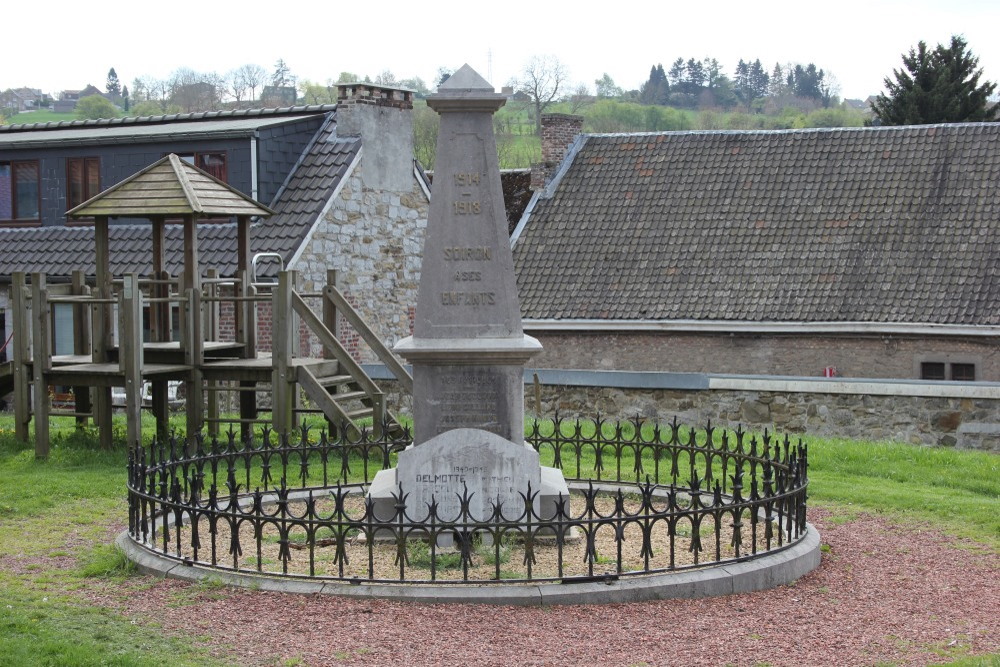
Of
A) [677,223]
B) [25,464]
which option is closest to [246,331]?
[25,464]

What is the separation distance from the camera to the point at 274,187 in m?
22.1

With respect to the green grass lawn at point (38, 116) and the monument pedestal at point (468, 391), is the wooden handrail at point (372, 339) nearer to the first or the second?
the monument pedestal at point (468, 391)

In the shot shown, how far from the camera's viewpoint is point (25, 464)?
13453mm

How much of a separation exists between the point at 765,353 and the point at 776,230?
2.89 metres

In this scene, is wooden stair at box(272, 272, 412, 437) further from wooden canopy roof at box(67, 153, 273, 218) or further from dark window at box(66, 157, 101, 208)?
dark window at box(66, 157, 101, 208)

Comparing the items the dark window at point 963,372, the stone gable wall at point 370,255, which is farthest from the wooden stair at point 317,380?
the dark window at point 963,372

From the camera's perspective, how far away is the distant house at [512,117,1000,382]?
71.9ft

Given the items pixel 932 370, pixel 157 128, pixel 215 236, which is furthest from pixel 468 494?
pixel 157 128

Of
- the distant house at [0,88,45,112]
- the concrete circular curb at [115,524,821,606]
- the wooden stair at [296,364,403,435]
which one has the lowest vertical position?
the concrete circular curb at [115,524,821,606]

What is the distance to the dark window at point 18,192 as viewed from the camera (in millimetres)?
23594

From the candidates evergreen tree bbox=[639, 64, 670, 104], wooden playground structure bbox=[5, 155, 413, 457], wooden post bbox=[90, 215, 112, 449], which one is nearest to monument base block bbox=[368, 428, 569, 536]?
wooden playground structure bbox=[5, 155, 413, 457]

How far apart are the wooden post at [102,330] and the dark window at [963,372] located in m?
14.6

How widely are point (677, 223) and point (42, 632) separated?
19692 millimetres

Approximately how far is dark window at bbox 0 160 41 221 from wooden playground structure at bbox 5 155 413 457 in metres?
9.37
